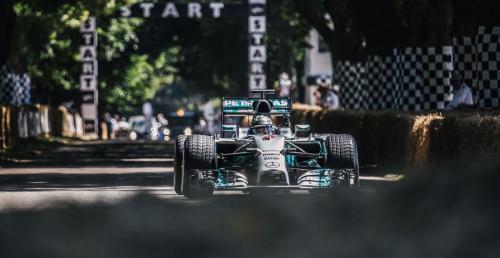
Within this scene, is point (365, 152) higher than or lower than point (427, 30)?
lower

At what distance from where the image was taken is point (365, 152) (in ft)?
88.0

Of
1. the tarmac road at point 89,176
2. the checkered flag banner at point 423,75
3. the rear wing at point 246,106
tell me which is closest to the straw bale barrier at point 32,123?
the tarmac road at point 89,176

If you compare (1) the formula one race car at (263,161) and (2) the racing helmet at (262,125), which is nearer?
(1) the formula one race car at (263,161)

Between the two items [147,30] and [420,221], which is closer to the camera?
[420,221]

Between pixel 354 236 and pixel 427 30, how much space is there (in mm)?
22660

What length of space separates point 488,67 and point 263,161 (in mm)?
7373

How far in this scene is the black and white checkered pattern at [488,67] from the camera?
72.1ft

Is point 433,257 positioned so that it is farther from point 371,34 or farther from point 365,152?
point 371,34

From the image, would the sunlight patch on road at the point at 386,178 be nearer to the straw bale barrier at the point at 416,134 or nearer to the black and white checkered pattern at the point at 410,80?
the straw bale barrier at the point at 416,134

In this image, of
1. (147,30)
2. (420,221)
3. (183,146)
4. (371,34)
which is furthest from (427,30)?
(147,30)

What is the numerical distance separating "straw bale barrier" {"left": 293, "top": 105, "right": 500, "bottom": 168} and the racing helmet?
242 cm

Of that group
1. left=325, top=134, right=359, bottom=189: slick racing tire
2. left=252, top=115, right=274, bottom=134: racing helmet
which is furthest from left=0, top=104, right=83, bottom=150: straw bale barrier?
left=325, top=134, right=359, bottom=189: slick racing tire

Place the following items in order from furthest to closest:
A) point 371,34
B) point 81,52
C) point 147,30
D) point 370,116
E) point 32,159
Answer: point 147,30, point 81,52, point 371,34, point 32,159, point 370,116

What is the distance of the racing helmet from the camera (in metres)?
17.5
